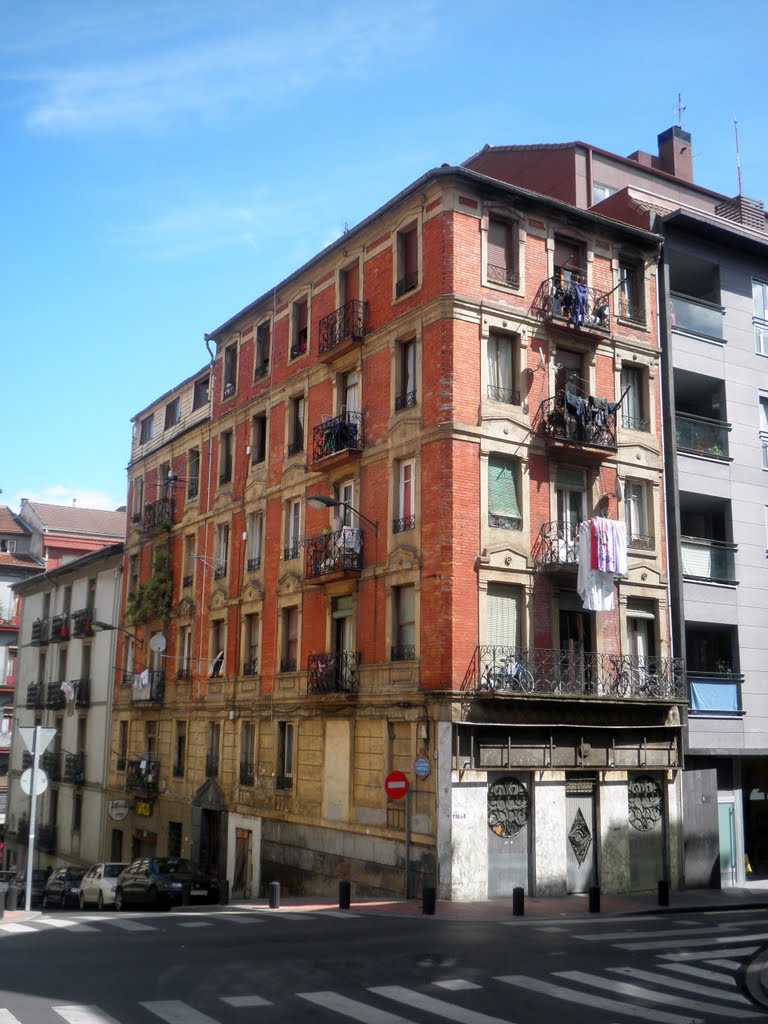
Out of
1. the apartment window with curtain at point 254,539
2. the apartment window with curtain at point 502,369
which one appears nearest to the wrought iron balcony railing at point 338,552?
the apartment window with curtain at point 502,369

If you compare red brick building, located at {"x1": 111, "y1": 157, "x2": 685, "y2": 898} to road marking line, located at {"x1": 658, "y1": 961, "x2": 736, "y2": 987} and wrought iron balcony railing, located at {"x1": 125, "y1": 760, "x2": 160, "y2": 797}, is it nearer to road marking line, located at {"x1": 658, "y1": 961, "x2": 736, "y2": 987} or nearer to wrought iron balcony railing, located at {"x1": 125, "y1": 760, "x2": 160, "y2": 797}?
wrought iron balcony railing, located at {"x1": 125, "y1": 760, "x2": 160, "y2": 797}

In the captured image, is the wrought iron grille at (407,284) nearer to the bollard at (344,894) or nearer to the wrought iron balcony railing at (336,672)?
the wrought iron balcony railing at (336,672)

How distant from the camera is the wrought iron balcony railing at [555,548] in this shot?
83.7ft

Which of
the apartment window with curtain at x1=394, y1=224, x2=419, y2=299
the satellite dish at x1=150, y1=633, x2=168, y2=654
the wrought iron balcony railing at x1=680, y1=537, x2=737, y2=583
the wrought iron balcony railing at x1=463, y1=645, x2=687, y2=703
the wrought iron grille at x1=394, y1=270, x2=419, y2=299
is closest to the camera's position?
the wrought iron balcony railing at x1=463, y1=645, x2=687, y2=703

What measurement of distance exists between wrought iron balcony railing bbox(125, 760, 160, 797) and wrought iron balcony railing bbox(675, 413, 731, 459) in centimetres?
2256

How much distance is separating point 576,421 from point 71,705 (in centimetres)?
3099

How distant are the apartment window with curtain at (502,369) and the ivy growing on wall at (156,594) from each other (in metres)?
18.4

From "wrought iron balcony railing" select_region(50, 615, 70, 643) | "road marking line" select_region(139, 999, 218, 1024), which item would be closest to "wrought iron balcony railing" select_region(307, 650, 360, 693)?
"road marking line" select_region(139, 999, 218, 1024)

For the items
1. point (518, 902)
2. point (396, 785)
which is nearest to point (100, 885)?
point (396, 785)

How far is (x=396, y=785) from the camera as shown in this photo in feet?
76.2

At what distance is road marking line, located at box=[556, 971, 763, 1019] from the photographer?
12183 mm

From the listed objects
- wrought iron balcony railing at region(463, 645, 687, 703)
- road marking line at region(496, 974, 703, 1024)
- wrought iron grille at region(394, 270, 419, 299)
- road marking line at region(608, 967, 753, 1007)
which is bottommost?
road marking line at region(608, 967, 753, 1007)

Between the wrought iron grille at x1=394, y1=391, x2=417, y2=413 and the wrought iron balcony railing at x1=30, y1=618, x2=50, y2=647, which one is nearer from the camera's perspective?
the wrought iron grille at x1=394, y1=391, x2=417, y2=413

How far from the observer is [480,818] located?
77.4ft
